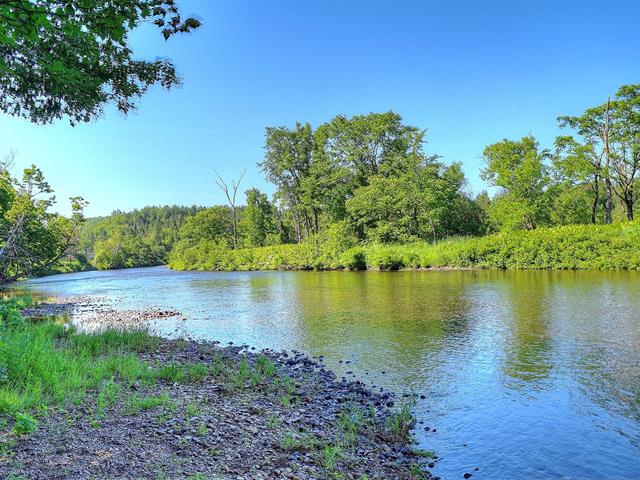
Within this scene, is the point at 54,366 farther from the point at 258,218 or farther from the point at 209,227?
the point at 209,227

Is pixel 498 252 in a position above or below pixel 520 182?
below

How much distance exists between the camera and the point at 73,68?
250 inches

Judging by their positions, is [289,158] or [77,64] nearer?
[77,64]

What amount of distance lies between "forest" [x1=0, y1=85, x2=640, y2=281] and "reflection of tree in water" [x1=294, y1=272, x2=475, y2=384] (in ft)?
43.5

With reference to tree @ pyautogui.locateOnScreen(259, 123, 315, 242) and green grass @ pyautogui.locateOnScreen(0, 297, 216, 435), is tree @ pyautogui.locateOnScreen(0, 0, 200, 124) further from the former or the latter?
tree @ pyautogui.locateOnScreen(259, 123, 315, 242)

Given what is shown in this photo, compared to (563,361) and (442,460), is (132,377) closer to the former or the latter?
(442,460)

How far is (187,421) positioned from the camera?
6160 mm

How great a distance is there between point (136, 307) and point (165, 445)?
2050 centimetres

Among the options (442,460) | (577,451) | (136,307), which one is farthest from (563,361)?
(136,307)

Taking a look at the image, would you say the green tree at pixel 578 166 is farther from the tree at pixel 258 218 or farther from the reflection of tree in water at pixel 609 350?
the tree at pixel 258 218

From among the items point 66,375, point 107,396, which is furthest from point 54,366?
point 107,396

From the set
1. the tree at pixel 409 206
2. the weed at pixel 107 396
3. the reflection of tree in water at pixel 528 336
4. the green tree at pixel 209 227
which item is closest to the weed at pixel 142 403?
the weed at pixel 107 396

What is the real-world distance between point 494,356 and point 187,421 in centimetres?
842

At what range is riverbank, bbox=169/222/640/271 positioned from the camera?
33.0m
